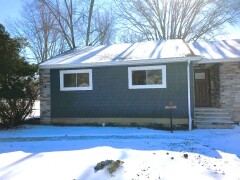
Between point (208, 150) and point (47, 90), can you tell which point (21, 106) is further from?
point (208, 150)

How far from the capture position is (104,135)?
906 cm

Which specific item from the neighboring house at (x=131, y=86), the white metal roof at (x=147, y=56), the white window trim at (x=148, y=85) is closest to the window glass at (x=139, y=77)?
the neighboring house at (x=131, y=86)

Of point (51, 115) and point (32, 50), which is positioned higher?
point (32, 50)

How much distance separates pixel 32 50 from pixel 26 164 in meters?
28.0

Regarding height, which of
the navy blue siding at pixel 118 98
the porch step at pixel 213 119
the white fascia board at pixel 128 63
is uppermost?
the white fascia board at pixel 128 63

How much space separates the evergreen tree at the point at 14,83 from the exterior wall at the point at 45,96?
0.31m

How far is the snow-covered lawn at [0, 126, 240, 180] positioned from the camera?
16.7 feet

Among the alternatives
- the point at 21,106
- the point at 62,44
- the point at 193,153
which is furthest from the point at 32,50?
the point at 193,153

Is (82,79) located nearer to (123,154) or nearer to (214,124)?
(214,124)

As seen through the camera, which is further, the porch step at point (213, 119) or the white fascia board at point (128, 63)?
the porch step at point (213, 119)

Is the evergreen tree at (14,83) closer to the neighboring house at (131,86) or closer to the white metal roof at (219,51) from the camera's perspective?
the neighboring house at (131,86)

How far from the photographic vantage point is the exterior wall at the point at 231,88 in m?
11.6

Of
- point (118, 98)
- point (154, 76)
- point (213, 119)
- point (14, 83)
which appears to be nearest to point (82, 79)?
point (118, 98)

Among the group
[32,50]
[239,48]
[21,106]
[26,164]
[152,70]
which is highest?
[32,50]
